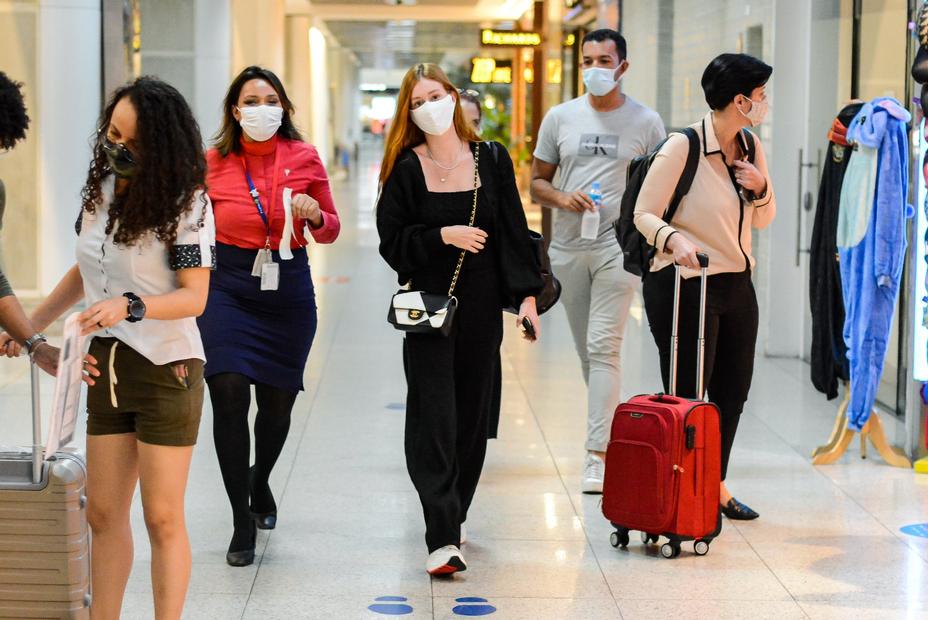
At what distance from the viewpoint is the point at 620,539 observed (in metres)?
4.81

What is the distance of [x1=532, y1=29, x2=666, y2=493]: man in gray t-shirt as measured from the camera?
5.72 meters

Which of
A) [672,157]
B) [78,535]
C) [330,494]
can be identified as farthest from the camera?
[330,494]

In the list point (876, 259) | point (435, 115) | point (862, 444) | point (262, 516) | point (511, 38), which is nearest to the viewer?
point (435, 115)

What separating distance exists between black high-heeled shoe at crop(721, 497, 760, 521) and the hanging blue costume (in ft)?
3.59

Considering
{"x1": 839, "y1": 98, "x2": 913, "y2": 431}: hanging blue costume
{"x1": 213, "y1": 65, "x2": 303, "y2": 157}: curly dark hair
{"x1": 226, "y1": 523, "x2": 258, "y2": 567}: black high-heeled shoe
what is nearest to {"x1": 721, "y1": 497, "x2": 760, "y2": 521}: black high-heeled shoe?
{"x1": 839, "y1": 98, "x2": 913, "y2": 431}: hanging blue costume

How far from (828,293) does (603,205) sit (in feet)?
4.56

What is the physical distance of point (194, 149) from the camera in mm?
3277

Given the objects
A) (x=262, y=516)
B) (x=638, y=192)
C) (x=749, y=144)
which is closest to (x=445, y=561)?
(x=262, y=516)

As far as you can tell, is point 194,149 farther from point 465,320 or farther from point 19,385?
point 19,385

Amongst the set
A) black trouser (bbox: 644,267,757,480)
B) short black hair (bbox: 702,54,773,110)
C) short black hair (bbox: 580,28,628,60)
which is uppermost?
short black hair (bbox: 580,28,628,60)

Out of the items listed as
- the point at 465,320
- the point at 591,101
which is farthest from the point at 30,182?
the point at 465,320

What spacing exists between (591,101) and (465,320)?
1685 mm

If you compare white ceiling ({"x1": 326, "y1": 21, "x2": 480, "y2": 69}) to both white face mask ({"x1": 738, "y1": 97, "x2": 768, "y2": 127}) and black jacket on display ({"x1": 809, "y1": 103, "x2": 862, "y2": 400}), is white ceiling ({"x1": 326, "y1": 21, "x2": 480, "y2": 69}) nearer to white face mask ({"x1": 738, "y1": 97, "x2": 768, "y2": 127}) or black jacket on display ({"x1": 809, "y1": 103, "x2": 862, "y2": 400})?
black jacket on display ({"x1": 809, "y1": 103, "x2": 862, "y2": 400})

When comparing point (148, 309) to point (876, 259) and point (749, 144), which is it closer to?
point (749, 144)
